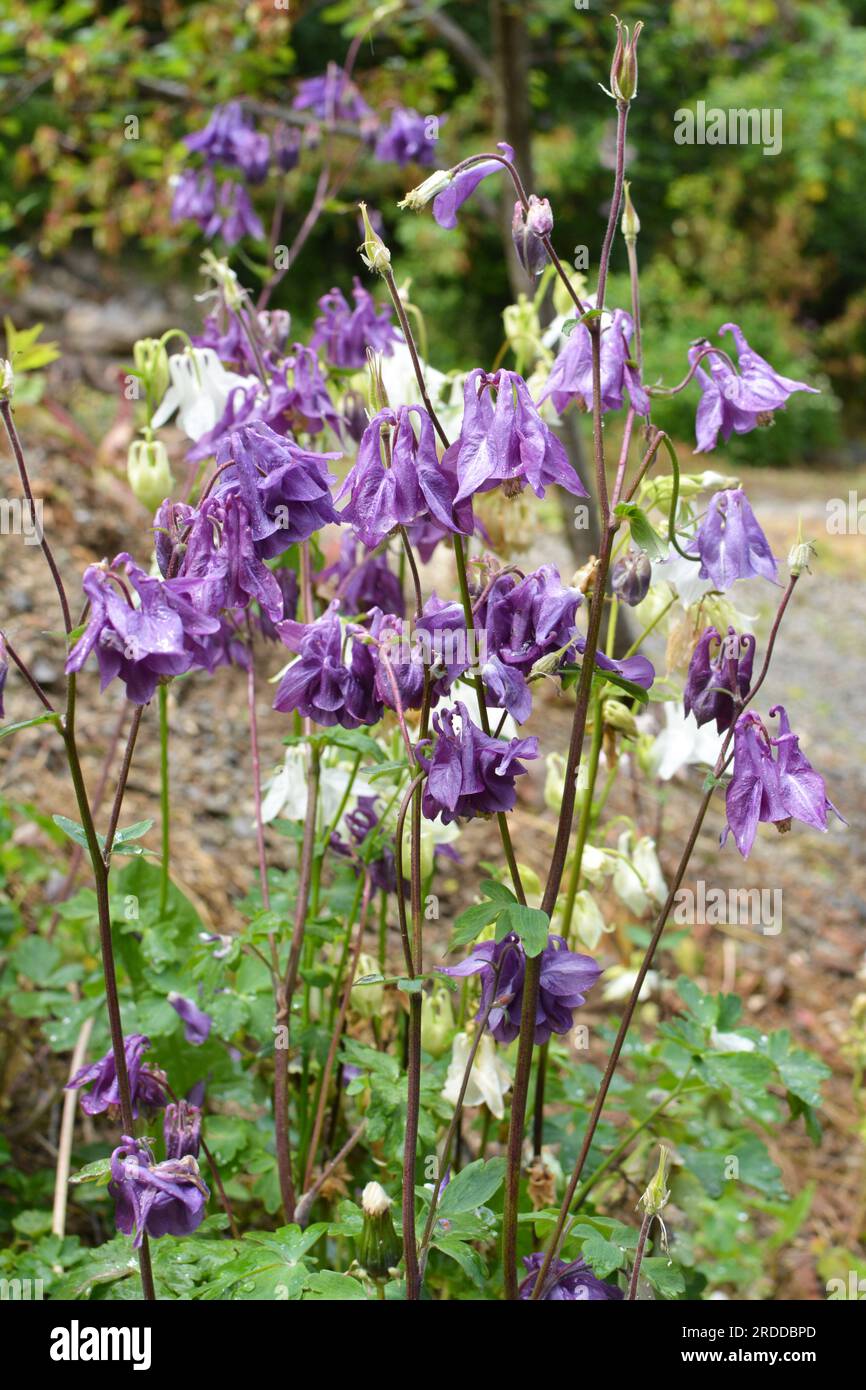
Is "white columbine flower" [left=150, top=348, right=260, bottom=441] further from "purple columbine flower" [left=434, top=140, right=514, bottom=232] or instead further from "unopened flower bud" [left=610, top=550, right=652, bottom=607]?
"unopened flower bud" [left=610, top=550, right=652, bottom=607]

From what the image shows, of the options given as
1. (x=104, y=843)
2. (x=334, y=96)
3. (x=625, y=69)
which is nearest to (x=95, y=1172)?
(x=104, y=843)

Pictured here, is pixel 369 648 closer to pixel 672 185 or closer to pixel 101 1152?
pixel 101 1152

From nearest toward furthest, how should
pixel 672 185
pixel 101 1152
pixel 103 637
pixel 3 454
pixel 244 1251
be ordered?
pixel 103 637
pixel 244 1251
pixel 101 1152
pixel 3 454
pixel 672 185

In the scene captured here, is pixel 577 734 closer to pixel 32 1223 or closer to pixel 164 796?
pixel 164 796

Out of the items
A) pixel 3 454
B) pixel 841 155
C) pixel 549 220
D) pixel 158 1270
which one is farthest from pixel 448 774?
pixel 841 155

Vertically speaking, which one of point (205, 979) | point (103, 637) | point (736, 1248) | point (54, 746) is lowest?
point (736, 1248)

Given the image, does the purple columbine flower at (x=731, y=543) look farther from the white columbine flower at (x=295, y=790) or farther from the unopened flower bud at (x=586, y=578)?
the white columbine flower at (x=295, y=790)
